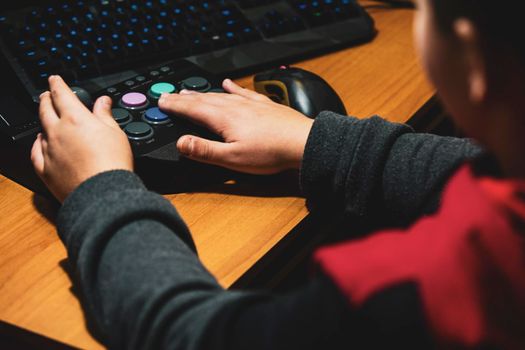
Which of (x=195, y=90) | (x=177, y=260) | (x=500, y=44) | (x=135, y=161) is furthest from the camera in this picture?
(x=195, y=90)

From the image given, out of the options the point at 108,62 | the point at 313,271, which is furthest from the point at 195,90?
the point at 313,271

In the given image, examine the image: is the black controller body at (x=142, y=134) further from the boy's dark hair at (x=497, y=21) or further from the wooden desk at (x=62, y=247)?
the boy's dark hair at (x=497, y=21)

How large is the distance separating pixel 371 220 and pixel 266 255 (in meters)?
0.16

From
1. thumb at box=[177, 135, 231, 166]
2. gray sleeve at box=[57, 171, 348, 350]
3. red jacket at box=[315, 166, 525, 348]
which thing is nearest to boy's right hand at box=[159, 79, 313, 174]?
thumb at box=[177, 135, 231, 166]

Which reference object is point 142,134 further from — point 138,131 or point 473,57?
point 473,57

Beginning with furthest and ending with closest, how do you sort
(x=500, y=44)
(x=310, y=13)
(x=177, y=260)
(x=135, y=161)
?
(x=310, y=13)
(x=135, y=161)
(x=177, y=260)
(x=500, y=44)

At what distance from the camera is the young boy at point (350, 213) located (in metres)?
0.40

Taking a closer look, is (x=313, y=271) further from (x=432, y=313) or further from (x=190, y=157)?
(x=190, y=157)

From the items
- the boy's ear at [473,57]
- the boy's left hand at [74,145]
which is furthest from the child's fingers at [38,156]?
the boy's ear at [473,57]

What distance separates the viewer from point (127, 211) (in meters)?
0.55

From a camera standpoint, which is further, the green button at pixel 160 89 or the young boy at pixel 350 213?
the green button at pixel 160 89

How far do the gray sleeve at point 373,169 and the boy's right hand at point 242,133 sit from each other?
0.08ft

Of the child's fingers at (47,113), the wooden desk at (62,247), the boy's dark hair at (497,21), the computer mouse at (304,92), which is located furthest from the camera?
the computer mouse at (304,92)

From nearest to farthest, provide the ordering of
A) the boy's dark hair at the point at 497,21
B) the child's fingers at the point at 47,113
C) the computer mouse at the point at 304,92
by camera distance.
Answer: the boy's dark hair at the point at 497,21, the child's fingers at the point at 47,113, the computer mouse at the point at 304,92
